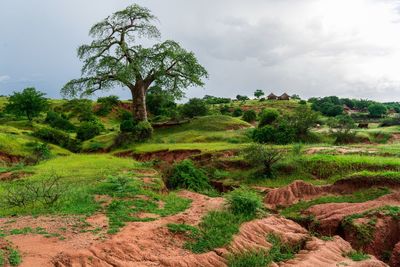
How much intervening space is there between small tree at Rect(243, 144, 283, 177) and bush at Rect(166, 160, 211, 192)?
2607mm

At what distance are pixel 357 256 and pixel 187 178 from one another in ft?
29.3

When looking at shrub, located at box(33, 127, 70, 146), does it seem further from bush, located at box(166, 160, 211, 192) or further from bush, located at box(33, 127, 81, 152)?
bush, located at box(166, 160, 211, 192)

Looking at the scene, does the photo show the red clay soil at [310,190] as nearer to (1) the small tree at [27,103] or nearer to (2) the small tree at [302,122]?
(2) the small tree at [302,122]

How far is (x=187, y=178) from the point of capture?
18.6m

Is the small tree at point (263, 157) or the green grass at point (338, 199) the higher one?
the small tree at point (263, 157)

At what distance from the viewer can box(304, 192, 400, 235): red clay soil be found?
13352mm

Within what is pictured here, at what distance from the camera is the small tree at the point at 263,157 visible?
19.9 m

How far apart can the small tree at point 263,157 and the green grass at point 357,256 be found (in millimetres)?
8360

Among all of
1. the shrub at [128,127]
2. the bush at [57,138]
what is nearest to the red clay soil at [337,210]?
the shrub at [128,127]

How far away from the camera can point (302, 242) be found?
12266mm

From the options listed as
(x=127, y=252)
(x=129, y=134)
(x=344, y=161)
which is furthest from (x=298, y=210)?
(x=129, y=134)

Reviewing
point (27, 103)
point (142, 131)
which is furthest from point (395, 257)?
point (27, 103)

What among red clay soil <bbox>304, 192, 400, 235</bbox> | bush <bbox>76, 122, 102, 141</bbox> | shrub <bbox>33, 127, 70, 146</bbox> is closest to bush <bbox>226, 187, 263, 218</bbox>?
red clay soil <bbox>304, 192, 400, 235</bbox>

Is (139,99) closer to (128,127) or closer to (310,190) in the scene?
(128,127)
